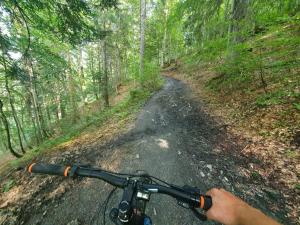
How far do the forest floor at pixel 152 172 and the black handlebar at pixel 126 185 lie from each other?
0.49m

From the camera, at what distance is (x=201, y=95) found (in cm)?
1086

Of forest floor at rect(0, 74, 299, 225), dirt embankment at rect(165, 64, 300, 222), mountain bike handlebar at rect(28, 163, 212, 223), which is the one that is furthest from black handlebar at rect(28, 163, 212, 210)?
dirt embankment at rect(165, 64, 300, 222)

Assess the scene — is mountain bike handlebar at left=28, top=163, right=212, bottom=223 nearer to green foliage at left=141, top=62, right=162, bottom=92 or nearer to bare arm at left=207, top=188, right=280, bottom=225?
bare arm at left=207, top=188, right=280, bottom=225

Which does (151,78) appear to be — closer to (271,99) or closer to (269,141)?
(271,99)

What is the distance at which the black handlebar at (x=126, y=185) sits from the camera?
1.25 m

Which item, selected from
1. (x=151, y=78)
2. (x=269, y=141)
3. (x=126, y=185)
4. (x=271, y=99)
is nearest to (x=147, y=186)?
(x=126, y=185)

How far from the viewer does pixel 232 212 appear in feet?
3.94

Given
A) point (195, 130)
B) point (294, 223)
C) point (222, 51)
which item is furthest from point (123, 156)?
point (222, 51)

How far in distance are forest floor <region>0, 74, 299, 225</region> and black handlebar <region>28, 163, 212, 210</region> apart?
0.49 m

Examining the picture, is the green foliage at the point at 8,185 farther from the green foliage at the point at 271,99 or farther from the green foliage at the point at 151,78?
the green foliage at the point at 151,78

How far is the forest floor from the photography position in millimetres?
3234

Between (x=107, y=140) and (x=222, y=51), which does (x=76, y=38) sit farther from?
(x=222, y=51)

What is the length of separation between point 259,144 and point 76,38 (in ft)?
22.2

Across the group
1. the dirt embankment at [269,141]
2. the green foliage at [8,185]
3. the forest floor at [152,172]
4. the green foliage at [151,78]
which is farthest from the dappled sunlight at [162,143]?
the green foliage at [151,78]
